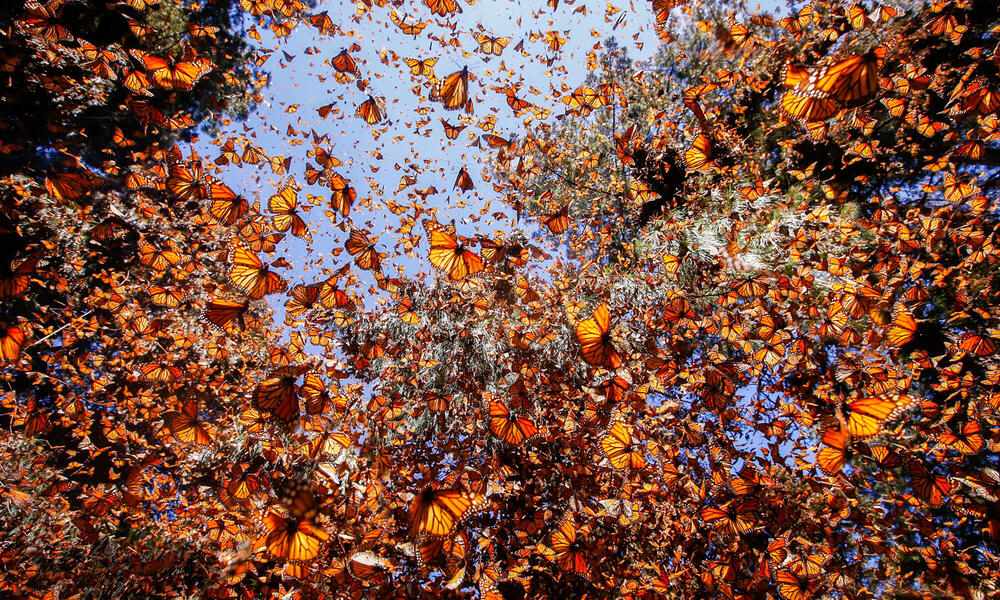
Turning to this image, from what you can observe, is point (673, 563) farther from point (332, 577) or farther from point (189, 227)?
point (189, 227)

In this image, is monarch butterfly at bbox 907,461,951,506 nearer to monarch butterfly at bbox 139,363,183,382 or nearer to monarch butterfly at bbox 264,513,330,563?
monarch butterfly at bbox 264,513,330,563

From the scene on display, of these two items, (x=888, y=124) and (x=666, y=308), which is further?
(x=666, y=308)

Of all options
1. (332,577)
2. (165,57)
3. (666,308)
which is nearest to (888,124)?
(666,308)

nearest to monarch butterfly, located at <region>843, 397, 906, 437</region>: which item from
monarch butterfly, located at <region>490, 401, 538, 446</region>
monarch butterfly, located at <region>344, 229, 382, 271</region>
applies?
monarch butterfly, located at <region>490, 401, 538, 446</region>

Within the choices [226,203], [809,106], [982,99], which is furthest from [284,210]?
[982,99]

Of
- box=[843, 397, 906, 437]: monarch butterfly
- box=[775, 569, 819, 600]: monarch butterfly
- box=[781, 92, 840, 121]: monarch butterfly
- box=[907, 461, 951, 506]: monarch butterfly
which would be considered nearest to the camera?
box=[781, 92, 840, 121]: monarch butterfly

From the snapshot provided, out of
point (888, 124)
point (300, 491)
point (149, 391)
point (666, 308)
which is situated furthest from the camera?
point (149, 391)
